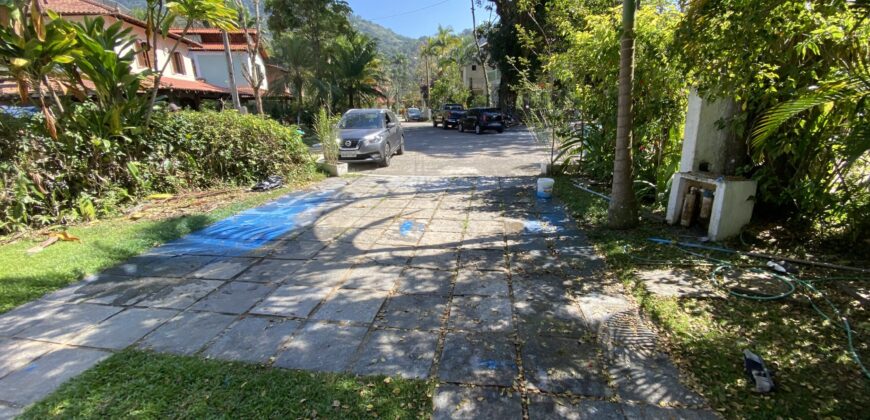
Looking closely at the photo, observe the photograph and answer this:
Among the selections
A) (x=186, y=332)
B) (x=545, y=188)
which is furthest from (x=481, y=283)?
(x=545, y=188)

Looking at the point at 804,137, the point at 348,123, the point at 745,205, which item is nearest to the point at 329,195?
the point at 348,123

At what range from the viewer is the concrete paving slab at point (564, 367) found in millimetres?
2199

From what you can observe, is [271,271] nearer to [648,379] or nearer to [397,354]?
[397,354]

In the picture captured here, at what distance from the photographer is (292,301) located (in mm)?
3221

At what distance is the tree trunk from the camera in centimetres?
416

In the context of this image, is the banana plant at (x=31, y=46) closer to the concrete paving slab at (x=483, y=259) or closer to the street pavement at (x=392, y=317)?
the street pavement at (x=392, y=317)

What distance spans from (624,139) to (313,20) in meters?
24.0

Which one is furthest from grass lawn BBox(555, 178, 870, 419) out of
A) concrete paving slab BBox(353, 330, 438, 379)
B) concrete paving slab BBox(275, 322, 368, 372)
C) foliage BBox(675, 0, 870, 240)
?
concrete paving slab BBox(275, 322, 368, 372)

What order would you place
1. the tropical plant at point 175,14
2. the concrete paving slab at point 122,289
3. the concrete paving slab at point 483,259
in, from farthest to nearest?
the tropical plant at point 175,14
the concrete paving slab at point 483,259
the concrete paving slab at point 122,289

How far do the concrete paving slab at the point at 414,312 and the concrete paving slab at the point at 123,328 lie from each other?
168 centimetres

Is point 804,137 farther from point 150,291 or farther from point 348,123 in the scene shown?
point 348,123

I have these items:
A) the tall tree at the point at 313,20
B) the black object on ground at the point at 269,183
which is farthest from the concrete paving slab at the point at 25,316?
the tall tree at the point at 313,20

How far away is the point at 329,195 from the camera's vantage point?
711cm

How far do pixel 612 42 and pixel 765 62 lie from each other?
6.76 ft
